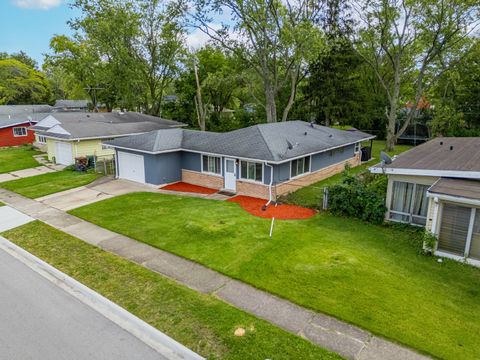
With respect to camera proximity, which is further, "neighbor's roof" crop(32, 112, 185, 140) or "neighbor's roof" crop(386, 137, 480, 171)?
"neighbor's roof" crop(32, 112, 185, 140)

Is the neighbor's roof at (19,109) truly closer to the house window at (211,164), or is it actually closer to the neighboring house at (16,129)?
the neighboring house at (16,129)

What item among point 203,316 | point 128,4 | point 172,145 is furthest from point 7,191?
point 128,4

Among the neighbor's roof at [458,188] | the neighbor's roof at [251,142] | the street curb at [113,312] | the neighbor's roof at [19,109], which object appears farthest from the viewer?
the neighbor's roof at [19,109]

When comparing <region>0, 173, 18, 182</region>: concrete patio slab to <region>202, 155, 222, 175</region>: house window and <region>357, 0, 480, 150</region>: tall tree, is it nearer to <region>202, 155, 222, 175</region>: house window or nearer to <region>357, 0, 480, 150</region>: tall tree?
<region>202, 155, 222, 175</region>: house window

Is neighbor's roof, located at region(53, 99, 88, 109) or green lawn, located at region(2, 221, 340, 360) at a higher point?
neighbor's roof, located at region(53, 99, 88, 109)

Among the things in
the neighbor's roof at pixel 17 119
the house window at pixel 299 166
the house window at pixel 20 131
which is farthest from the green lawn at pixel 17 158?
the house window at pixel 299 166

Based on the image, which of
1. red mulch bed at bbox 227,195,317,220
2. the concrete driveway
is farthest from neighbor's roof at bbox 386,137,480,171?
the concrete driveway
